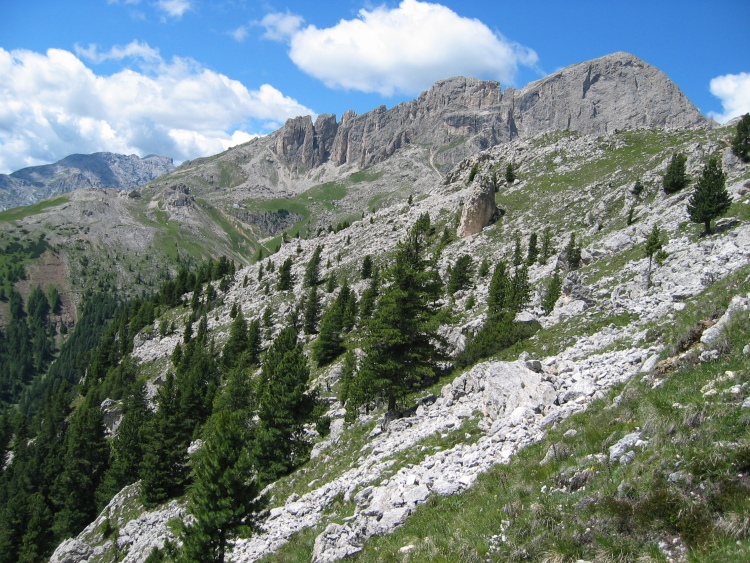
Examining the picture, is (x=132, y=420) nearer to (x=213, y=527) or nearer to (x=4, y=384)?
(x=213, y=527)

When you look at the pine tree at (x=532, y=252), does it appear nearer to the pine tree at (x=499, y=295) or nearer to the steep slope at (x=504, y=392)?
the steep slope at (x=504, y=392)

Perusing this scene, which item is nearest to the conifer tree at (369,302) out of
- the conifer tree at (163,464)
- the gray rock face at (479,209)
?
the gray rock face at (479,209)

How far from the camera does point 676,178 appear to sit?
5944 cm

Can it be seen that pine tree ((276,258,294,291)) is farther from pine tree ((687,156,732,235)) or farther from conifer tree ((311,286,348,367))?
pine tree ((687,156,732,235))

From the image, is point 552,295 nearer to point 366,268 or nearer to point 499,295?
point 499,295

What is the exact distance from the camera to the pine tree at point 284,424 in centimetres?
2847

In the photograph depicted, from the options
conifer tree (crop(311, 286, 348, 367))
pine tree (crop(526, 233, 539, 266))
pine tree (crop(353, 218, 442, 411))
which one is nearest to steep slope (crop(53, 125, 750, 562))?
pine tree (crop(353, 218, 442, 411))

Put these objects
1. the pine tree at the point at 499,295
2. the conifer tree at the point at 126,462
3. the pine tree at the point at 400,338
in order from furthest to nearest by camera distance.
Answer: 1. the conifer tree at the point at 126,462
2. the pine tree at the point at 499,295
3. the pine tree at the point at 400,338

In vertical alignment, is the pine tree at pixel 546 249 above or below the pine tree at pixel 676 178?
below

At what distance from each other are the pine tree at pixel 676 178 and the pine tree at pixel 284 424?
6062cm

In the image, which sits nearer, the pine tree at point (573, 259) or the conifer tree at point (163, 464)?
the conifer tree at point (163, 464)

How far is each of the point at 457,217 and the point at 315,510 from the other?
93.1 m

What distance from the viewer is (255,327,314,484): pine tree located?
28.5m

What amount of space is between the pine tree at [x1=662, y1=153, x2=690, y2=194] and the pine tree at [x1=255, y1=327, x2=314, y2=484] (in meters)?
60.6
